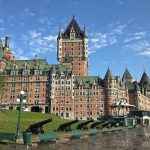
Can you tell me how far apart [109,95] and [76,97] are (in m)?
16.1

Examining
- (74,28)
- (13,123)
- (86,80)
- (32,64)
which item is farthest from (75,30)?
(13,123)

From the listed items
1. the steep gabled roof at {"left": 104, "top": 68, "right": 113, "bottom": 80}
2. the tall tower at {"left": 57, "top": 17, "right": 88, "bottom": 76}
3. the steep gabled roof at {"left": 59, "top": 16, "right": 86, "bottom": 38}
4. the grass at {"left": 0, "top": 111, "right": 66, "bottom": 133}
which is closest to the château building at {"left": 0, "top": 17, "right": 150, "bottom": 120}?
the steep gabled roof at {"left": 104, "top": 68, "right": 113, "bottom": 80}

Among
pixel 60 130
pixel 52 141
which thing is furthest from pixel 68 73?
pixel 52 141

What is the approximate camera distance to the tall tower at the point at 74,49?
18300cm

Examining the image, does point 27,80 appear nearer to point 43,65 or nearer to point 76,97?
point 43,65

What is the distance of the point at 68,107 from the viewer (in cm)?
15475

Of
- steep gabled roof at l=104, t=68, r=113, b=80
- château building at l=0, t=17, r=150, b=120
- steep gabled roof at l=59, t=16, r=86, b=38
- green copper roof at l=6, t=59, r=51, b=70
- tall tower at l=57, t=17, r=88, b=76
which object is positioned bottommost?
château building at l=0, t=17, r=150, b=120

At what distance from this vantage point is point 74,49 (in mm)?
187750

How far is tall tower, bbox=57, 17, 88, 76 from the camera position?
18300 cm

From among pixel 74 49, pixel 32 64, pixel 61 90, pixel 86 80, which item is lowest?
pixel 61 90

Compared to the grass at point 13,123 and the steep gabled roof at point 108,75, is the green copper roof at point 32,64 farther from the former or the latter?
the grass at point 13,123

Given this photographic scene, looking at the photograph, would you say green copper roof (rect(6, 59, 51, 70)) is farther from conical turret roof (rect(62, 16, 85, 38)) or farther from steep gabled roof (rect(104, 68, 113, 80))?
conical turret roof (rect(62, 16, 85, 38))

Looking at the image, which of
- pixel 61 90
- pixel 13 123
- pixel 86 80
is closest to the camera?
pixel 13 123

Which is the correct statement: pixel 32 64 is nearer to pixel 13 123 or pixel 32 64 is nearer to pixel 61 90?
pixel 61 90
